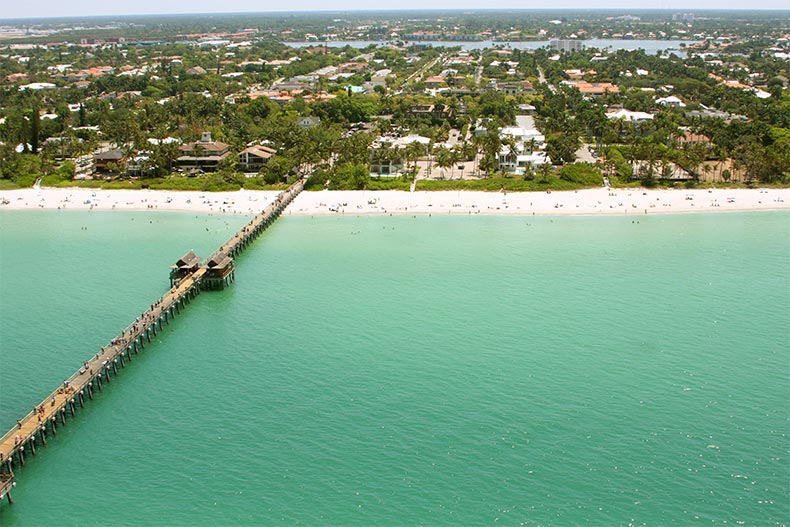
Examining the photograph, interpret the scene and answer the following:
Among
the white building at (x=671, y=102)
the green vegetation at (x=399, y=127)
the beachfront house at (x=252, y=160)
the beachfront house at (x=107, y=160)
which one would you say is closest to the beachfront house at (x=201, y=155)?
the green vegetation at (x=399, y=127)

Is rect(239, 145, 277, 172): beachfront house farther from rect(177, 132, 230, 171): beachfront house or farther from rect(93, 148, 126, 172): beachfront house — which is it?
rect(93, 148, 126, 172): beachfront house

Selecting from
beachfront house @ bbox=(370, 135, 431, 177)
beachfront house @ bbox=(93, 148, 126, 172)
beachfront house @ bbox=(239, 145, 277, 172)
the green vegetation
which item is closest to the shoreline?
the green vegetation

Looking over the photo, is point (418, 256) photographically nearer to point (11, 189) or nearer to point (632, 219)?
point (632, 219)

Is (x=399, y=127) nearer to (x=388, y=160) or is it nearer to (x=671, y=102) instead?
(x=388, y=160)

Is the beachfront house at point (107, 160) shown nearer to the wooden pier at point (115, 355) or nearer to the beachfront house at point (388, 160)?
the wooden pier at point (115, 355)

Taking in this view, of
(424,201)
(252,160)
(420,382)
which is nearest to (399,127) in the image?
(252,160)

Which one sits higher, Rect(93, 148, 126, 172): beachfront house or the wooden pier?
Rect(93, 148, 126, 172): beachfront house
